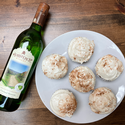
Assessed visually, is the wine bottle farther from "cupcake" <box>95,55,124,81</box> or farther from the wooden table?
"cupcake" <box>95,55,124,81</box>

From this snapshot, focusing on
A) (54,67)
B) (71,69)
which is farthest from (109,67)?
(54,67)

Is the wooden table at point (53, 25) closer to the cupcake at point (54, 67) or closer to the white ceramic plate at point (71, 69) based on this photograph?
the white ceramic plate at point (71, 69)

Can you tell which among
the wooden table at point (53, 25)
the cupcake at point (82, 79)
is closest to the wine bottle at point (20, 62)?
the wooden table at point (53, 25)

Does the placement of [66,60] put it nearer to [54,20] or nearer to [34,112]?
[54,20]

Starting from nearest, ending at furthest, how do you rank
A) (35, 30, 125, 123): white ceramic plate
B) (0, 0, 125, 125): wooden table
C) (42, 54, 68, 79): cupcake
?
(42, 54, 68, 79): cupcake < (35, 30, 125, 123): white ceramic plate < (0, 0, 125, 125): wooden table

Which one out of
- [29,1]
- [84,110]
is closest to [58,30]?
[29,1]

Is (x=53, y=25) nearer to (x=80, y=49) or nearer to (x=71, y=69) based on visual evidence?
(x=80, y=49)

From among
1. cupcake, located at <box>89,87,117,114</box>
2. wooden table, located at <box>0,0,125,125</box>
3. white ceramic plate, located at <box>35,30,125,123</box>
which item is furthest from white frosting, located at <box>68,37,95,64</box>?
cupcake, located at <box>89,87,117,114</box>
